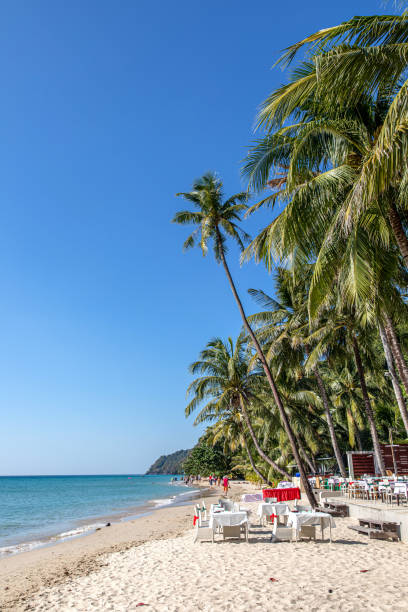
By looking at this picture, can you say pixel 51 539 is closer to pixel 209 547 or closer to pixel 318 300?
pixel 209 547

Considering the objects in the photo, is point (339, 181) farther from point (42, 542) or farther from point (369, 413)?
point (42, 542)

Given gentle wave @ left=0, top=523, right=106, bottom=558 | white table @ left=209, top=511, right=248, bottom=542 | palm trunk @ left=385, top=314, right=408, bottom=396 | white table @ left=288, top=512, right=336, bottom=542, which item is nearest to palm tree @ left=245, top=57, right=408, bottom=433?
palm trunk @ left=385, top=314, right=408, bottom=396

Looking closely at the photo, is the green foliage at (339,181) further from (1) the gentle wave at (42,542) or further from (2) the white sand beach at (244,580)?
(1) the gentle wave at (42,542)

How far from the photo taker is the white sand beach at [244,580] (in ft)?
17.5

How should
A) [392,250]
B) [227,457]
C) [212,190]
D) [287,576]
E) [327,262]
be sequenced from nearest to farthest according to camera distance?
[287,576] < [327,262] < [392,250] < [212,190] < [227,457]

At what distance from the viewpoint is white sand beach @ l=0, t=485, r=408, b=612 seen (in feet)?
17.5

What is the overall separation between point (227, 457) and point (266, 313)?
3485 centimetres

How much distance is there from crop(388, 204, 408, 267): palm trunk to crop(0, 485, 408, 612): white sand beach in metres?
4.82

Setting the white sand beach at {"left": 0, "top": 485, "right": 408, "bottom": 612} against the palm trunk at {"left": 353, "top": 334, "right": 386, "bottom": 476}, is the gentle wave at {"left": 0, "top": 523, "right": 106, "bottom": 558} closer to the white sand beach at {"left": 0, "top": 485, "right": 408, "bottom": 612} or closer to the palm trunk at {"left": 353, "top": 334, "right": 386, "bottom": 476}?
the white sand beach at {"left": 0, "top": 485, "right": 408, "bottom": 612}

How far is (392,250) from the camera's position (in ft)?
28.5

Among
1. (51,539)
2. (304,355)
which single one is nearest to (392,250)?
(304,355)

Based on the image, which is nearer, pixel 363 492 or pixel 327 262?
pixel 327 262

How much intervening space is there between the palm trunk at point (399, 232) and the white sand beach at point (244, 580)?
482 cm

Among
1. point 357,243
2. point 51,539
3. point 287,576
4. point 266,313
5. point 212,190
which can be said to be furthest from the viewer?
point 266,313
